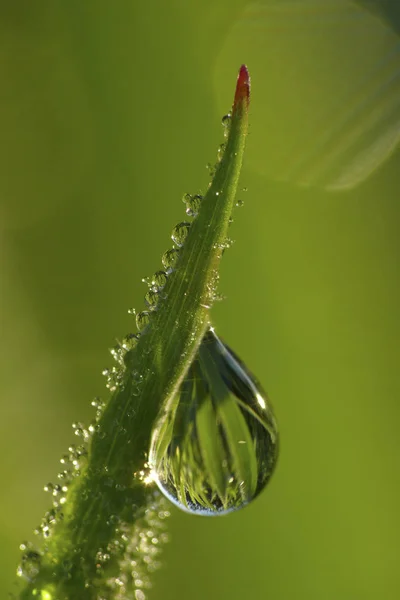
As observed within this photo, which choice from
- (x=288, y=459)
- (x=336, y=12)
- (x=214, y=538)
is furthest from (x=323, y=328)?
(x=336, y=12)

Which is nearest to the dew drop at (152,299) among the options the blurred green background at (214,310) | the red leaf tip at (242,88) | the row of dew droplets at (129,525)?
the row of dew droplets at (129,525)

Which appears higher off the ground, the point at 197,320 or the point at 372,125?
the point at 372,125

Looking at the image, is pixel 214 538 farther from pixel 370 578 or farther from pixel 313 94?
pixel 313 94

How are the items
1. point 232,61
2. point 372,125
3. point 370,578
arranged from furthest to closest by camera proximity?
1. point 372,125
2. point 232,61
3. point 370,578

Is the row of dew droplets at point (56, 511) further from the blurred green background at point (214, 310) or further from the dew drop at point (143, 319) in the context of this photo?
the blurred green background at point (214, 310)

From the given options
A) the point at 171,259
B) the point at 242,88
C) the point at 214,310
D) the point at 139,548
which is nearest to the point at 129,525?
the point at 139,548

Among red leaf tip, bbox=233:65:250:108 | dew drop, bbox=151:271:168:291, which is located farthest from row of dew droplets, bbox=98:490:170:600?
red leaf tip, bbox=233:65:250:108
